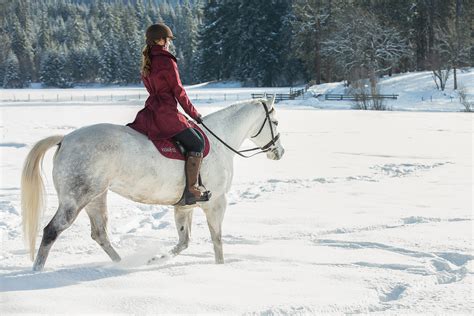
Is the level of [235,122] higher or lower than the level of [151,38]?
lower

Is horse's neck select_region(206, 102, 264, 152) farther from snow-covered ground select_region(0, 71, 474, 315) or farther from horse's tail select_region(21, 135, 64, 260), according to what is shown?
horse's tail select_region(21, 135, 64, 260)

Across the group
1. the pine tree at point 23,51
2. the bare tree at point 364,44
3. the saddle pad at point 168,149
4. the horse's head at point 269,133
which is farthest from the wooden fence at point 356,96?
the pine tree at point 23,51

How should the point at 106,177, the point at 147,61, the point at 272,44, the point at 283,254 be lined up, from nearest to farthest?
the point at 106,177 → the point at 147,61 → the point at 283,254 → the point at 272,44

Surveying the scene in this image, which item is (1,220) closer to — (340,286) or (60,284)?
(60,284)

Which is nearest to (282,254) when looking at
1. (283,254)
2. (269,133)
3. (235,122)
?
(283,254)

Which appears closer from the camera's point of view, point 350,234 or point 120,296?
point 120,296

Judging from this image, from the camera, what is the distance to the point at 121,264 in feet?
18.2

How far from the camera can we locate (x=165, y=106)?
5.34 metres

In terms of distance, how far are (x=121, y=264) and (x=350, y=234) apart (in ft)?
9.54

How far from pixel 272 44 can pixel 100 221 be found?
70650mm

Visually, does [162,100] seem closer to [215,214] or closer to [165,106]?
[165,106]

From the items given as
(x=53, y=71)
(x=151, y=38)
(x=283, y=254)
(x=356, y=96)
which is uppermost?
(x=53, y=71)

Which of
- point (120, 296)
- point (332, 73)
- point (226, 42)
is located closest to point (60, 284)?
point (120, 296)

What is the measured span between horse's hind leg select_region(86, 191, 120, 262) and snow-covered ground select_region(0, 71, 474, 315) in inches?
6.1
